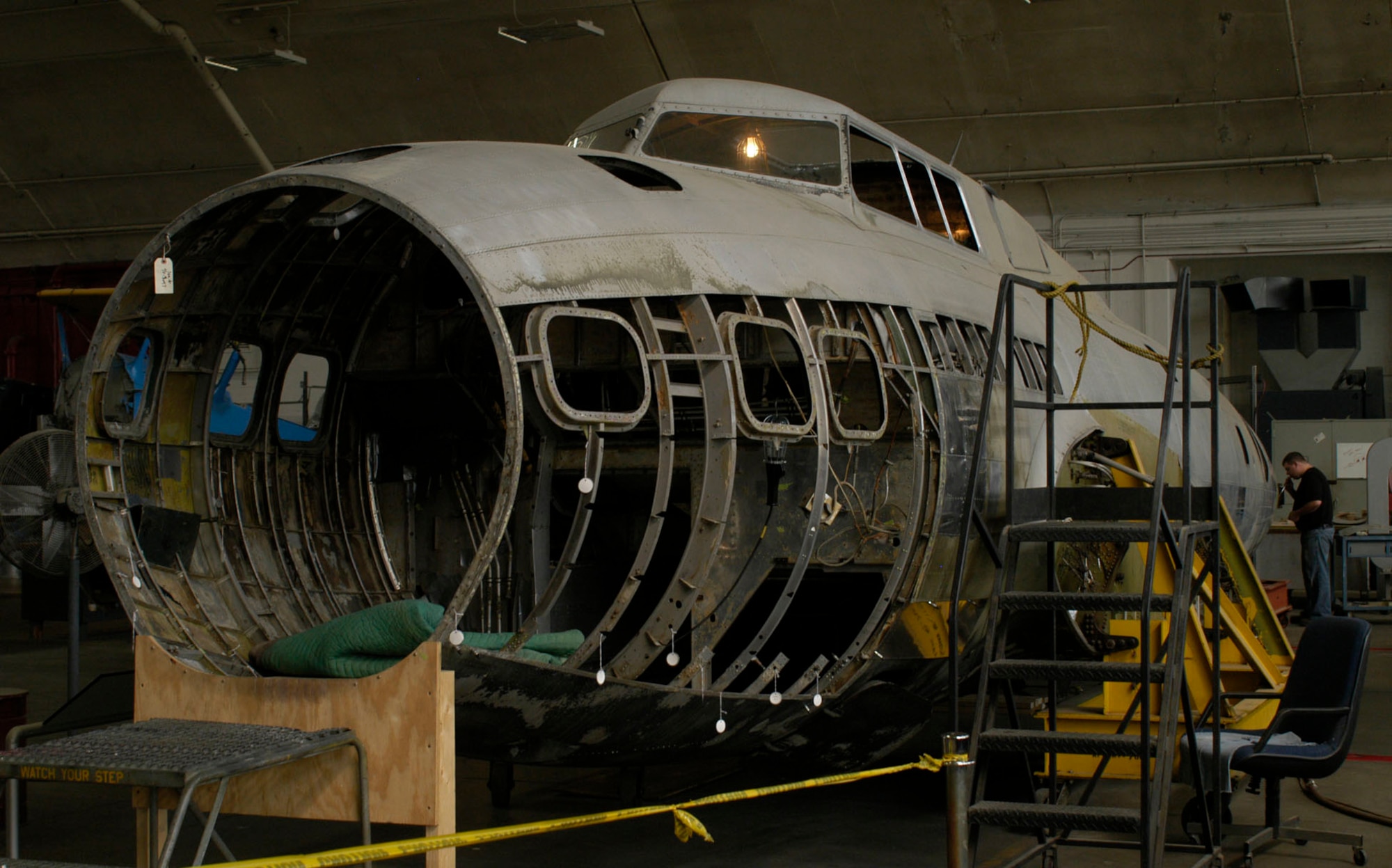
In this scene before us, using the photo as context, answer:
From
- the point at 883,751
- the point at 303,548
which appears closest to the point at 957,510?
the point at 883,751

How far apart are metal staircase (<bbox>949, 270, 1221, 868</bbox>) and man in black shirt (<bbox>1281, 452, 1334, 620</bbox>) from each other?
1074cm

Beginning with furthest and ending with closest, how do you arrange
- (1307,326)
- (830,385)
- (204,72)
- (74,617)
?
(1307,326) < (204,72) < (74,617) < (830,385)

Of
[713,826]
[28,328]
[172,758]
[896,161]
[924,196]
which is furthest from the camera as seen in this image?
[28,328]

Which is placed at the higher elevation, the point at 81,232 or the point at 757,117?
the point at 81,232

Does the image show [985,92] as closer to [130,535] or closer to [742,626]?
[742,626]

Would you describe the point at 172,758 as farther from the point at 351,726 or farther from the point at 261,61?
the point at 261,61

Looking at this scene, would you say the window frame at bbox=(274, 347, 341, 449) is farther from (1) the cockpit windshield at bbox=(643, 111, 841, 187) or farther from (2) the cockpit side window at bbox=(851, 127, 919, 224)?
(2) the cockpit side window at bbox=(851, 127, 919, 224)

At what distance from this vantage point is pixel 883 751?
23.0 feet

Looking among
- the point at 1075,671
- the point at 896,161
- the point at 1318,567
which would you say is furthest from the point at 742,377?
the point at 1318,567

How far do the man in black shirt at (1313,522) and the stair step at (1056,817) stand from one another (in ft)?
43.2

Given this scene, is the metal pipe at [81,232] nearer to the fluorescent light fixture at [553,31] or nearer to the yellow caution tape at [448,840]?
the fluorescent light fixture at [553,31]

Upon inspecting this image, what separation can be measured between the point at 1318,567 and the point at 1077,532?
12631 mm

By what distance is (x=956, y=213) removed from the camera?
374 inches

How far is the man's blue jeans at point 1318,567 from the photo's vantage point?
1717 centimetres
